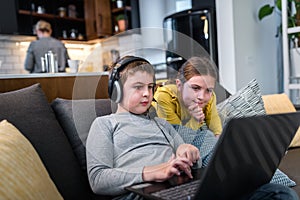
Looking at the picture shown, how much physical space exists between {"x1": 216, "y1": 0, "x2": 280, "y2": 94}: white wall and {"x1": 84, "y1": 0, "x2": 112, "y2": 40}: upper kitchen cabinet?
187 centimetres

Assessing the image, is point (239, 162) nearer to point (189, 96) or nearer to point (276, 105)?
point (189, 96)

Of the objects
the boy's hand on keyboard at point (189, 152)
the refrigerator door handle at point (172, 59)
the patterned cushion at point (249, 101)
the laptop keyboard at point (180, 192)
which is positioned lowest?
the laptop keyboard at point (180, 192)

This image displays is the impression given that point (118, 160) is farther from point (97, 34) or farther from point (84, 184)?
point (97, 34)

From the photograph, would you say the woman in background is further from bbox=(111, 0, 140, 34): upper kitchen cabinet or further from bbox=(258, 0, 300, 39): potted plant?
bbox=(258, 0, 300, 39): potted plant

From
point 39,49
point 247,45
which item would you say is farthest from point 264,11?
point 39,49

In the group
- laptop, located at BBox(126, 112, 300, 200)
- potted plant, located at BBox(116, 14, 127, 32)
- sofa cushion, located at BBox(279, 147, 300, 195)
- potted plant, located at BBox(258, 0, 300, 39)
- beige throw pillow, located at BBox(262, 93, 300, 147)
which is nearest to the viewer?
laptop, located at BBox(126, 112, 300, 200)

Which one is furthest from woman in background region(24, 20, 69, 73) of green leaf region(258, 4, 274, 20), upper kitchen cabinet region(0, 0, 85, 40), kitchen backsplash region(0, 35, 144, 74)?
green leaf region(258, 4, 274, 20)

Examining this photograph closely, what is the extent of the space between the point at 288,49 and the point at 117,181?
2.59 meters

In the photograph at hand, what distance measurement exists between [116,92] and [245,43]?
2900 mm

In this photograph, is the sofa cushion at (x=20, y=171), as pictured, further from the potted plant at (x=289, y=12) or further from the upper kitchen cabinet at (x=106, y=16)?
the upper kitchen cabinet at (x=106, y=16)

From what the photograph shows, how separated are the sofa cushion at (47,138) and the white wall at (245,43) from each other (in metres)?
2.28

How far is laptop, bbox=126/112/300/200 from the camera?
509 millimetres

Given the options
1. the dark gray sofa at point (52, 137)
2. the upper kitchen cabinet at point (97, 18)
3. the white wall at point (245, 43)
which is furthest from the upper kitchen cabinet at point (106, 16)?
the dark gray sofa at point (52, 137)

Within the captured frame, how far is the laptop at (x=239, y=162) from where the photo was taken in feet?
1.67
